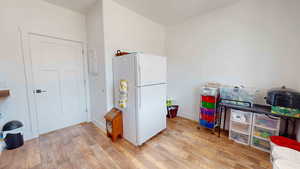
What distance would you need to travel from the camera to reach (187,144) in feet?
6.86

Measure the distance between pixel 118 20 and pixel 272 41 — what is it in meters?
2.89

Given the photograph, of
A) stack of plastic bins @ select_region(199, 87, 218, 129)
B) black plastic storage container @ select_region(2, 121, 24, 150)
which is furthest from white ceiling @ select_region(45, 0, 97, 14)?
stack of plastic bins @ select_region(199, 87, 218, 129)

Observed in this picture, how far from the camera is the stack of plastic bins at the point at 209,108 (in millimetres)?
2371

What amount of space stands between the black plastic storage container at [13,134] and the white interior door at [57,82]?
0.36m

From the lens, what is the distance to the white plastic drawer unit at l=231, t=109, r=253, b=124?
1.97 meters

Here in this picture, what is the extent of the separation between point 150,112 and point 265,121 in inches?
76.6

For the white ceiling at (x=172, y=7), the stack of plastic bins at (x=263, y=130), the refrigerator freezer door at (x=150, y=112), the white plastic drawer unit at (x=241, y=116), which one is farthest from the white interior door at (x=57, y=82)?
the stack of plastic bins at (x=263, y=130)

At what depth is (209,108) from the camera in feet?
8.02

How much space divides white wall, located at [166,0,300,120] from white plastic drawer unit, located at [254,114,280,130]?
1.55 feet

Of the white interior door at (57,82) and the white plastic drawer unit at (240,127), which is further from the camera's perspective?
the white interior door at (57,82)

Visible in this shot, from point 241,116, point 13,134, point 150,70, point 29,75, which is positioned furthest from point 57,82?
point 241,116

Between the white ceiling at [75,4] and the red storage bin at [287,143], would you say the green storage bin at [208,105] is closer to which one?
the red storage bin at [287,143]

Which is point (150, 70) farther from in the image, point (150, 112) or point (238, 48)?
point (238, 48)

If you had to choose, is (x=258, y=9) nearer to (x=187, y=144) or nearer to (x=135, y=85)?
(x=135, y=85)
